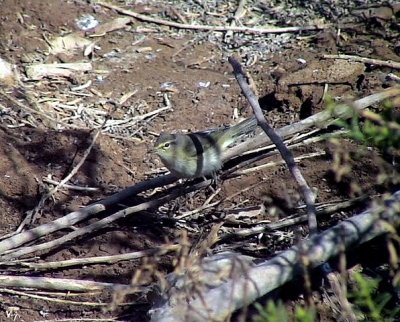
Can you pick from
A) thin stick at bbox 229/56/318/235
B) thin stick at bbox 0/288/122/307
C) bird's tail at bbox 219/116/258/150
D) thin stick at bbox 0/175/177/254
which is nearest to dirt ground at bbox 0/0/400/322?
thin stick at bbox 0/288/122/307

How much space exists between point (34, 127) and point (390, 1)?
3.85m

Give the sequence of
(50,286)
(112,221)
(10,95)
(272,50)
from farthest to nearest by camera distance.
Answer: (272,50)
(10,95)
(112,221)
(50,286)

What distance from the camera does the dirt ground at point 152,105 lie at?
19.4ft

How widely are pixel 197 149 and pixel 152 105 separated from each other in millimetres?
1133

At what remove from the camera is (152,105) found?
7832mm

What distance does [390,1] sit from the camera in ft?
28.8

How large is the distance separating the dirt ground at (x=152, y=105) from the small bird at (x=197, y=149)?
0.21m

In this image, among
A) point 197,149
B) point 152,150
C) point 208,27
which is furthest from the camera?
point 208,27

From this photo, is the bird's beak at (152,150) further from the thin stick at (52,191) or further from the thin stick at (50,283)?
the thin stick at (50,283)

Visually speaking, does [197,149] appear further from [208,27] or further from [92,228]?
[208,27]

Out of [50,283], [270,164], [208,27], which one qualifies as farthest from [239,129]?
[208,27]

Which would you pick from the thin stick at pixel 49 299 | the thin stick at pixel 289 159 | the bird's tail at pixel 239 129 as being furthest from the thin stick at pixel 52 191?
the thin stick at pixel 289 159

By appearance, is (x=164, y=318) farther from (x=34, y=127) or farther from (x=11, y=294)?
(x=34, y=127)

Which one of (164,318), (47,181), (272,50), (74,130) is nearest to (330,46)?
(272,50)
